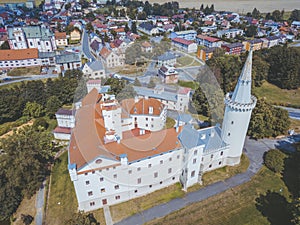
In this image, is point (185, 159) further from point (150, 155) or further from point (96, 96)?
point (96, 96)

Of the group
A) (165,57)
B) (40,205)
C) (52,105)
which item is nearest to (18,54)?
(52,105)

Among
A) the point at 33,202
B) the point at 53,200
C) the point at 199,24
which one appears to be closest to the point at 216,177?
the point at 53,200

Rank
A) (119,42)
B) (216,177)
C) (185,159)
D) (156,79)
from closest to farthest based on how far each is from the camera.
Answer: (185,159) < (216,177) < (156,79) < (119,42)

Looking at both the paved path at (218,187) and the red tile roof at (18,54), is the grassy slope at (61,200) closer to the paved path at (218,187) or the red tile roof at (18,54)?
the paved path at (218,187)

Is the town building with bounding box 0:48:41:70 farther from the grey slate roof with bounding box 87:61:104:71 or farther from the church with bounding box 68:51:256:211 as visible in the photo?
the church with bounding box 68:51:256:211

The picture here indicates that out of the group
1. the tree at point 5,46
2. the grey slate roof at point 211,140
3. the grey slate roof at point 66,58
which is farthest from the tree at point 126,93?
the tree at point 5,46

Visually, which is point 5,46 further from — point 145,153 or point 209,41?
point 145,153
